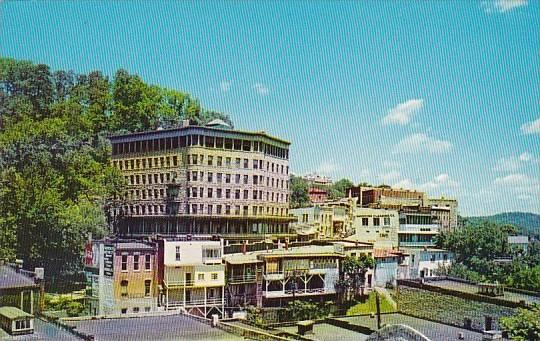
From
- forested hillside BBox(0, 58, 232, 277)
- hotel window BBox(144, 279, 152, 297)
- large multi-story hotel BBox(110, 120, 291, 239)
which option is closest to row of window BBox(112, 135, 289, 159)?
large multi-story hotel BBox(110, 120, 291, 239)

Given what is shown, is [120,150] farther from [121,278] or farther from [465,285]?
[465,285]

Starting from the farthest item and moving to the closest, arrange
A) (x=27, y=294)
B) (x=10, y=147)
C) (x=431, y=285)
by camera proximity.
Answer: (x=431, y=285), (x=10, y=147), (x=27, y=294)

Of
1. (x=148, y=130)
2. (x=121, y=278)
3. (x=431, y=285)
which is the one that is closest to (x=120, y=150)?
(x=148, y=130)

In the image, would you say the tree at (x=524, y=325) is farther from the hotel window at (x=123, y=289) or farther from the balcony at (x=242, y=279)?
the hotel window at (x=123, y=289)

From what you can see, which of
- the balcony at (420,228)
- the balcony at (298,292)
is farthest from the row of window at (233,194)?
the balcony at (420,228)

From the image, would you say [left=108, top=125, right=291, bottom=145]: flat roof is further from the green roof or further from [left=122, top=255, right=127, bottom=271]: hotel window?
the green roof

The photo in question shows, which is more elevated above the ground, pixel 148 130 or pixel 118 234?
pixel 148 130

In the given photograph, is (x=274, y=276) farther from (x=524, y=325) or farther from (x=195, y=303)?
(x=524, y=325)
